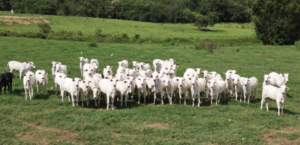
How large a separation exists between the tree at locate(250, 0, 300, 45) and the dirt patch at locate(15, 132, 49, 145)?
128 ft

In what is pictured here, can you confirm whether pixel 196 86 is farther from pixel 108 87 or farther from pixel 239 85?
pixel 108 87

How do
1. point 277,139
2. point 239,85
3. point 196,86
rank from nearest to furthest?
point 277,139
point 196,86
point 239,85

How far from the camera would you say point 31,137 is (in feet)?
31.5

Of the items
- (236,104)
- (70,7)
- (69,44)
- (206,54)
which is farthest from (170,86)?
(70,7)

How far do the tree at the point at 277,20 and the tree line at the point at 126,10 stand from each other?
45085mm

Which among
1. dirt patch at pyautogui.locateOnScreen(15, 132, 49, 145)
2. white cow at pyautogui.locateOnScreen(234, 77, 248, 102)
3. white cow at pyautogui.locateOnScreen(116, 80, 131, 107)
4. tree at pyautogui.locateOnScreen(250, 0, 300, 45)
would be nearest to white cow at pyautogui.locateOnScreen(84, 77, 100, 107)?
white cow at pyautogui.locateOnScreen(116, 80, 131, 107)

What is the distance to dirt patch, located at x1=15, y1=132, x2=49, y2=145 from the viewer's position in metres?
9.29

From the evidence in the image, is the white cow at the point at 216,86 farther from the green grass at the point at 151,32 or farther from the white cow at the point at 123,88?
the green grass at the point at 151,32

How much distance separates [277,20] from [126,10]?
61.0 metres

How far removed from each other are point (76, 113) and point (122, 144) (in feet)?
11.9

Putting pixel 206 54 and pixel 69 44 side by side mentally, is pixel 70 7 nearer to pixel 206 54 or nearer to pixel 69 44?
pixel 69 44

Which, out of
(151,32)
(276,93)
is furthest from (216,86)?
(151,32)

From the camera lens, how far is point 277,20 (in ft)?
132

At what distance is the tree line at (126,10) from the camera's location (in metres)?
89.2
